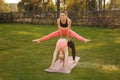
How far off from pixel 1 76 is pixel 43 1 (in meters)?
48.6

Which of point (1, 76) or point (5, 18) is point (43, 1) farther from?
point (1, 76)

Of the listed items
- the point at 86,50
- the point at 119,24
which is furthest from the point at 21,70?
the point at 119,24

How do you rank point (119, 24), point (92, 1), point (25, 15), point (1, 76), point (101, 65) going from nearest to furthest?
point (1, 76)
point (101, 65)
point (119, 24)
point (25, 15)
point (92, 1)

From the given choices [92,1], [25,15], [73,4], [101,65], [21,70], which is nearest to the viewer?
[21,70]

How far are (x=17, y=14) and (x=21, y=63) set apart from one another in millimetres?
20207

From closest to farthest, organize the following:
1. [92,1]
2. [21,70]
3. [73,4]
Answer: [21,70] < [92,1] < [73,4]

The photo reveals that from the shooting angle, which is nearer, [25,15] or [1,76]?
[1,76]

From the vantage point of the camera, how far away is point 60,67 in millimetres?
8406

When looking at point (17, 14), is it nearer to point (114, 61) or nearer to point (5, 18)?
point (5, 18)

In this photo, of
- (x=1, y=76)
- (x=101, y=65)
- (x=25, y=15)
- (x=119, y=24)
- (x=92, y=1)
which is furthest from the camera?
(x=92, y=1)

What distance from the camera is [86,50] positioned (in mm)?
11656

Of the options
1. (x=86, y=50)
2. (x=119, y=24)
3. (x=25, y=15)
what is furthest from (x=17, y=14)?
(x=86, y=50)

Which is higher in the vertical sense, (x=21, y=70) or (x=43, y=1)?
(x=43, y=1)

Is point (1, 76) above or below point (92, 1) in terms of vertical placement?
below
